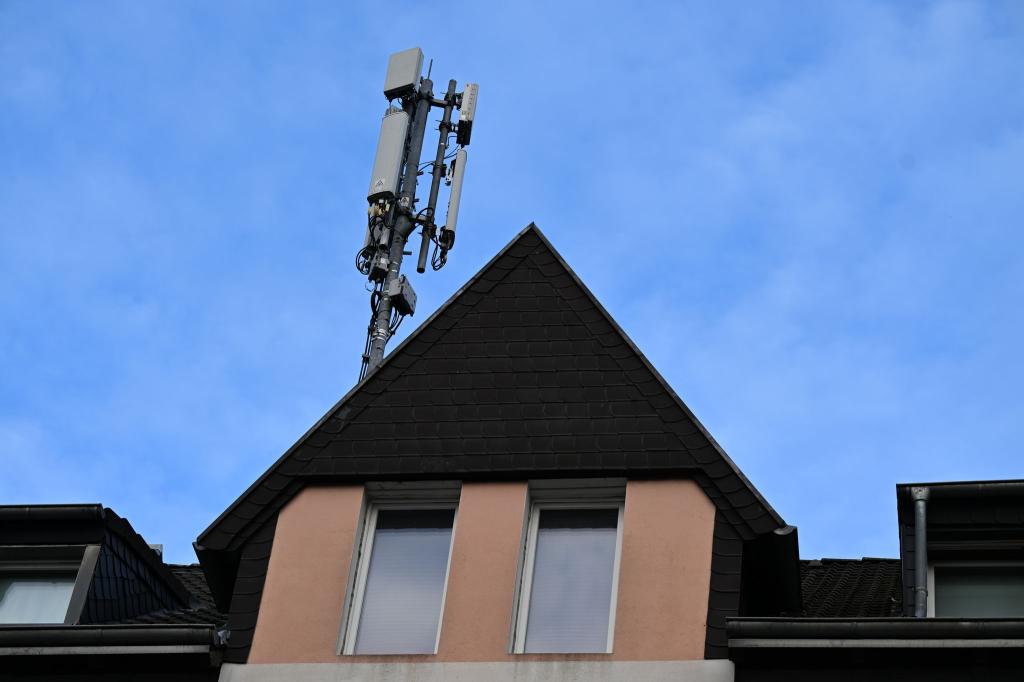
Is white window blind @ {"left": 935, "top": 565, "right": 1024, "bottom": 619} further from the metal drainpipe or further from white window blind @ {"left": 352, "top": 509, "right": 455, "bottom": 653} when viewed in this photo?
white window blind @ {"left": 352, "top": 509, "right": 455, "bottom": 653}

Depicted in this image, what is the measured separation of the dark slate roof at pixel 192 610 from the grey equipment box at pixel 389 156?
8.21m

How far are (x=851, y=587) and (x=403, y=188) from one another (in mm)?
12705

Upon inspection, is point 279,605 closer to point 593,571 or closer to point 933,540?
point 593,571

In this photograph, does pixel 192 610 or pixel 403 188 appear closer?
pixel 192 610

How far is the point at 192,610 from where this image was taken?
20.7 m

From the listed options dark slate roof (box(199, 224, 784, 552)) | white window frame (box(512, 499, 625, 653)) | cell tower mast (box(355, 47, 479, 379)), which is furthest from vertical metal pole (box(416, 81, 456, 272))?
white window frame (box(512, 499, 625, 653))

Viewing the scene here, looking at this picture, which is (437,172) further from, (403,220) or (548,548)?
(548,548)

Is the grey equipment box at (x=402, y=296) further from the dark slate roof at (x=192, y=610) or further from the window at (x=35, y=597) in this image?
the window at (x=35, y=597)

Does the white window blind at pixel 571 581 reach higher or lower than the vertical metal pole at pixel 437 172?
lower

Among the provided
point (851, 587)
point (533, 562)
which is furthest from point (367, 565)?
point (851, 587)

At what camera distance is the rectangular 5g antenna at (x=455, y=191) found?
29703 mm

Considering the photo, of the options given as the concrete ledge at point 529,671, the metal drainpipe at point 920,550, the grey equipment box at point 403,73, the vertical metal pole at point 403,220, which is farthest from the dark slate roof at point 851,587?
the grey equipment box at point 403,73

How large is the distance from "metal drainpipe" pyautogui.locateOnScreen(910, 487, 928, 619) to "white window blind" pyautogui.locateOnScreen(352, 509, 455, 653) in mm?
4406

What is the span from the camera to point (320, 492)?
17.9m
